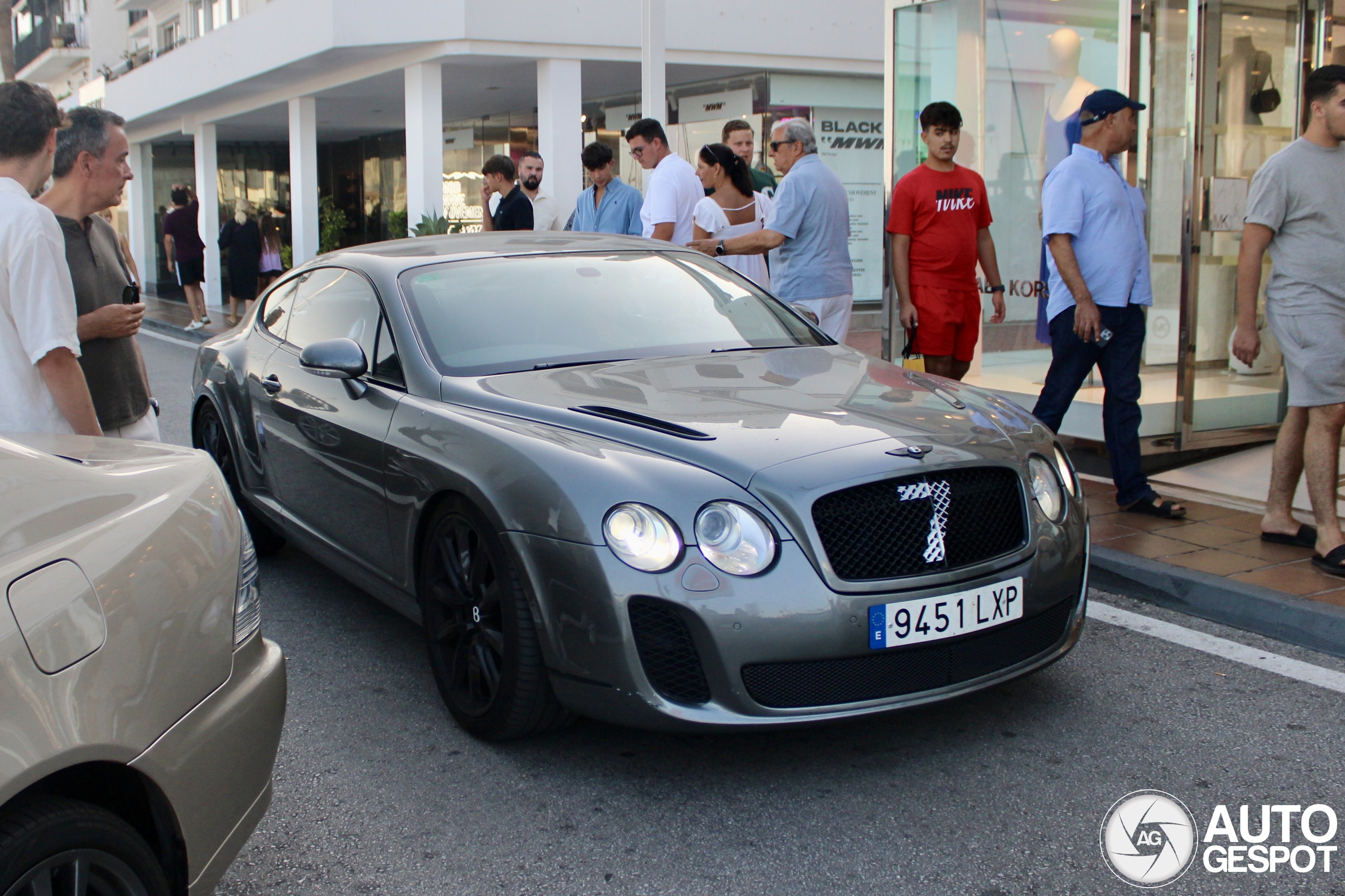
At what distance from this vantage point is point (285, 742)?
3.51 meters

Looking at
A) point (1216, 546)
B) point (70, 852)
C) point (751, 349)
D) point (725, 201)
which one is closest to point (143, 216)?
point (725, 201)

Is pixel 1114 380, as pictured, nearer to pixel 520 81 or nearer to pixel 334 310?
pixel 334 310

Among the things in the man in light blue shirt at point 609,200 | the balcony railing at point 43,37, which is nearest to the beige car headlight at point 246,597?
the man in light blue shirt at point 609,200

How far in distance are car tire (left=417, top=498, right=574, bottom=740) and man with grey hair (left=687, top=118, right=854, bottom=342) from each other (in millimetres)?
3527

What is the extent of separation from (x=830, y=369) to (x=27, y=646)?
8.90ft

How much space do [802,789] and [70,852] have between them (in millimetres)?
1811

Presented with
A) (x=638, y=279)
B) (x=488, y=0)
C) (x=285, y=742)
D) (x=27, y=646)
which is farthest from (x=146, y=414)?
(x=488, y=0)

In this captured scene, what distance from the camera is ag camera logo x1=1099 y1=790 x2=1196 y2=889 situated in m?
2.70

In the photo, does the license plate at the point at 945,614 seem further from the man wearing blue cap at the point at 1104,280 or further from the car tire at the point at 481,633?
the man wearing blue cap at the point at 1104,280

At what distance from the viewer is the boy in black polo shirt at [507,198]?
953 centimetres

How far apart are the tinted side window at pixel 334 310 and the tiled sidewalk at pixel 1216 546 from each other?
3.09 m

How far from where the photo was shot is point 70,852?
1.81 m

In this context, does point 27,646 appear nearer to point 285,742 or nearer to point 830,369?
point 285,742

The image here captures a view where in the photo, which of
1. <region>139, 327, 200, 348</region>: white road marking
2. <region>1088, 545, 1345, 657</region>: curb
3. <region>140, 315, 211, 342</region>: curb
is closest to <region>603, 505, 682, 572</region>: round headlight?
<region>1088, 545, 1345, 657</region>: curb
